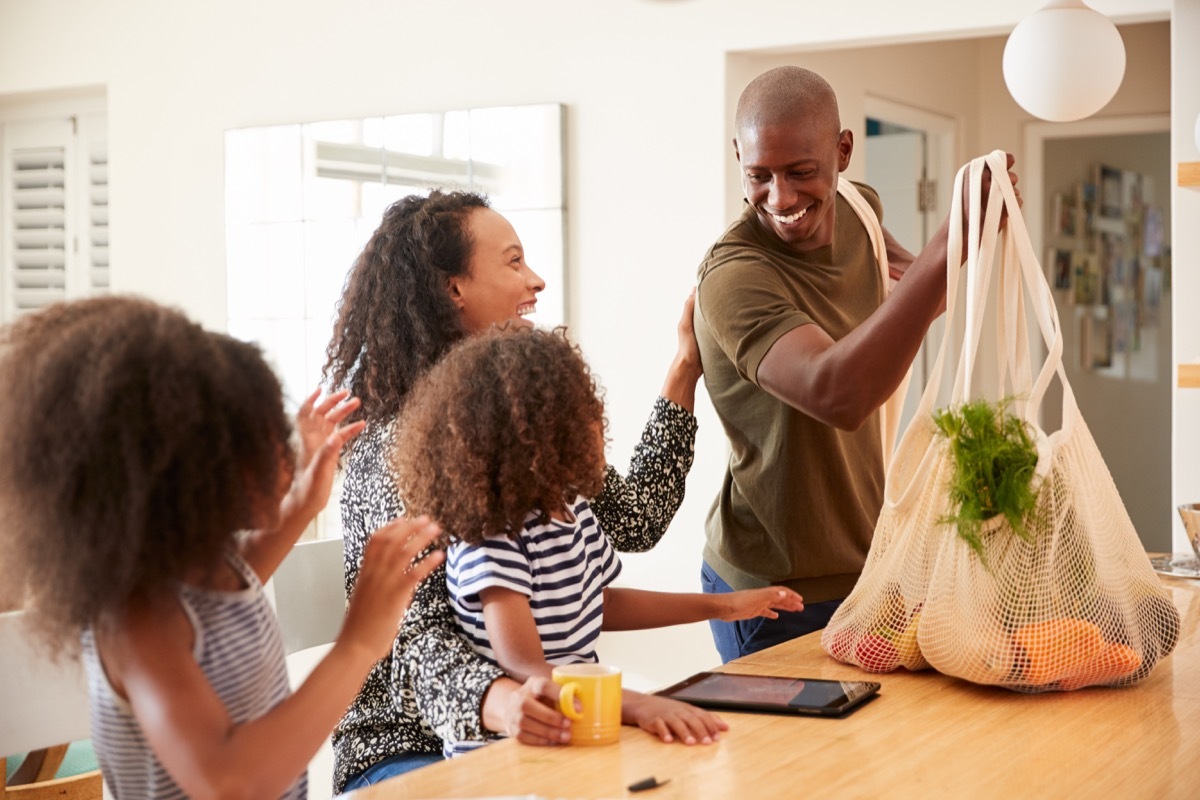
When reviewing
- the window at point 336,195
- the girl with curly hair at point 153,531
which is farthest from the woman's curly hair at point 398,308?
the window at point 336,195

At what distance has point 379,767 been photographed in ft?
5.23

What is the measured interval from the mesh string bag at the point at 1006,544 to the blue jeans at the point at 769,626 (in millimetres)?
348

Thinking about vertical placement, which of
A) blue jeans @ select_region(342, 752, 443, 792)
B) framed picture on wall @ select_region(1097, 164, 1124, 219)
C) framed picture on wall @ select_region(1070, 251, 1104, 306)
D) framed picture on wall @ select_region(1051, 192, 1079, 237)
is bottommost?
blue jeans @ select_region(342, 752, 443, 792)

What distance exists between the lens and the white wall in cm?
372

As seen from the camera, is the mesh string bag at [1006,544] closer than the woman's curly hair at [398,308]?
Yes

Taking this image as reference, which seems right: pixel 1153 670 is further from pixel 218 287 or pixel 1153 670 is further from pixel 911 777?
pixel 218 287

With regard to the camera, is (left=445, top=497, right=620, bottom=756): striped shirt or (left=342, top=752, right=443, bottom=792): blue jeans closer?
(left=445, top=497, right=620, bottom=756): striped shirt

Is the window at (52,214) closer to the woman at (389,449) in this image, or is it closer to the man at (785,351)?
the woman at (389,449)

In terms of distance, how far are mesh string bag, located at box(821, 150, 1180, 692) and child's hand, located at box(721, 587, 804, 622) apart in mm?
145

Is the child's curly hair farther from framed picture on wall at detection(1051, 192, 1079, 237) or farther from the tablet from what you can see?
framed picture on wall at detection(1051, 192, 1079, 237)

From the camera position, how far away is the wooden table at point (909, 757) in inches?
45.3

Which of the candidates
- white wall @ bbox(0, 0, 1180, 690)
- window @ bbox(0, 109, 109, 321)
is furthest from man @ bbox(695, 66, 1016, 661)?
window @ bbox(0, 109, 109, 321)

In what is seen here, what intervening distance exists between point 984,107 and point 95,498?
15.9 ft

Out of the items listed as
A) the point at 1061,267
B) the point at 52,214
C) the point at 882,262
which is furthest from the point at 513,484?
the point at 1061,267
